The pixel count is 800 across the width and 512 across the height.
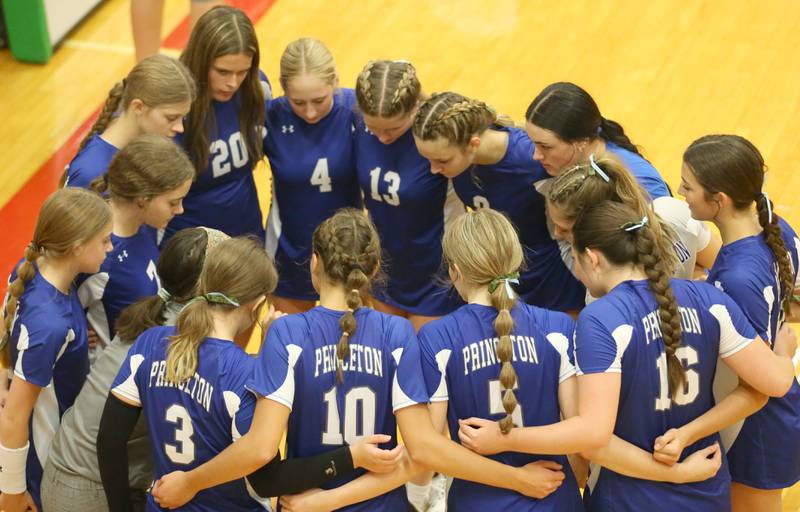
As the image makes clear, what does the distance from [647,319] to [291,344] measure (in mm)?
1017

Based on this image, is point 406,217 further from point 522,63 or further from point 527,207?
point 522,63

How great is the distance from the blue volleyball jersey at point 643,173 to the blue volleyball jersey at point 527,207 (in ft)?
0.94

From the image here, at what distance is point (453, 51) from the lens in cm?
752

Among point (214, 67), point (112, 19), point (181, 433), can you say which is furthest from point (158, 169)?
point (112, 19)

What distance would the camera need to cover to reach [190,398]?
10.9 ft

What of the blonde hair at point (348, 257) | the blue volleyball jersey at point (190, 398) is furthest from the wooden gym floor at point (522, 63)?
the blonde hair at point (348, 257)

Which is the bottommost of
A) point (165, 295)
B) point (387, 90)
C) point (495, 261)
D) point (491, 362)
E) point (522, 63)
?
point (522, 63)

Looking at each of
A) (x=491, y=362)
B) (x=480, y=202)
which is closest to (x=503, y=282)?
(x=491, y=362)

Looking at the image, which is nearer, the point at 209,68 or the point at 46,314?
the point at 46,314

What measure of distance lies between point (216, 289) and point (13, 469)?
100 centimetres

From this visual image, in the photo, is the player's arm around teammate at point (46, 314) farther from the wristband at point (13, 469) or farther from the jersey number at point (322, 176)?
the jersey number at point (322, 176)

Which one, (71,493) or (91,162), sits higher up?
(91,162)

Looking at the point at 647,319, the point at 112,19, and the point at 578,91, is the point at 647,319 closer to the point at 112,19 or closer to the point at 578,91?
the point at 578,91

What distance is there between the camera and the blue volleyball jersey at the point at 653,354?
3.24 metres
